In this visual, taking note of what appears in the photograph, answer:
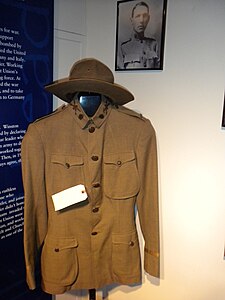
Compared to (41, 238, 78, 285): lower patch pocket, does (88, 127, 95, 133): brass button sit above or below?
above

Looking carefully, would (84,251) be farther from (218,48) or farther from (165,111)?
(218,48)

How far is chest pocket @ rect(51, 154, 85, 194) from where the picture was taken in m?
1.26

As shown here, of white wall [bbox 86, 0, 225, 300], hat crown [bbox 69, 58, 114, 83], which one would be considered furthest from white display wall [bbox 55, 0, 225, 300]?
hat crown [bbox 69, 58, 114, 83]

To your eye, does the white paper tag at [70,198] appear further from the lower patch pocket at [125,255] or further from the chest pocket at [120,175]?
the lower patch pocket at [125,255]

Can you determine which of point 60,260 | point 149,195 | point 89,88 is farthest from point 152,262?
point 89,88

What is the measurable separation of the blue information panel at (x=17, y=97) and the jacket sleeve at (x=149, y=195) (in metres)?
0.60

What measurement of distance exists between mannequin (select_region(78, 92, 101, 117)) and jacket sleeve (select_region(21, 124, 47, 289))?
0.74 ft

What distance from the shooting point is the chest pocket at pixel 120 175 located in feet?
4.28

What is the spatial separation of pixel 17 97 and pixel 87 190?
23.0 inches

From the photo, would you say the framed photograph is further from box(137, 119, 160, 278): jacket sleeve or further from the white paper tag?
the white paper tag

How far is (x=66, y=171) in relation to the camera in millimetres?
1264

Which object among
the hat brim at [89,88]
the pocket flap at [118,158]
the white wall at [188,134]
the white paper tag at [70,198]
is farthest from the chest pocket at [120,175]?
the white wall at [188,134]

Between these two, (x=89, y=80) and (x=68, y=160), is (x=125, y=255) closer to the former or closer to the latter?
(x=68, y=160)

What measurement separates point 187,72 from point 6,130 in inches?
35.9
